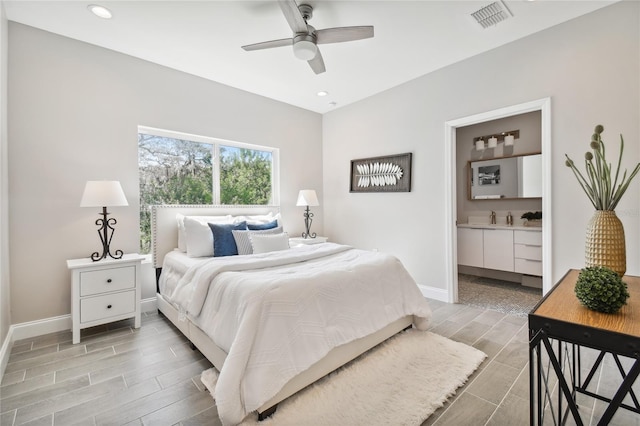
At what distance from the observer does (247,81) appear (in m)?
3.82

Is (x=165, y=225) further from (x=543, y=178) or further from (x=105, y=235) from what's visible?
(x=543, y=178)

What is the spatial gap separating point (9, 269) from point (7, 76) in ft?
5.57

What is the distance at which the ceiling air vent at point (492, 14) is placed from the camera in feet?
8.01

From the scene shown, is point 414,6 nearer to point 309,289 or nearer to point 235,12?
point 235,12

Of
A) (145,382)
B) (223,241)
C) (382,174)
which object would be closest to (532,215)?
(382,174)

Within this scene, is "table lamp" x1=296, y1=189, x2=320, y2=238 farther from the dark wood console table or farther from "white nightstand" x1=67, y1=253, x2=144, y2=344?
the dark wood console table

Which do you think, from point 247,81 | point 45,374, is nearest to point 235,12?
point 247,81

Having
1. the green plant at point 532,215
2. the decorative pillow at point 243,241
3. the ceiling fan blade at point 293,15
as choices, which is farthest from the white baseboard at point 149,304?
the green plant at point 532,215

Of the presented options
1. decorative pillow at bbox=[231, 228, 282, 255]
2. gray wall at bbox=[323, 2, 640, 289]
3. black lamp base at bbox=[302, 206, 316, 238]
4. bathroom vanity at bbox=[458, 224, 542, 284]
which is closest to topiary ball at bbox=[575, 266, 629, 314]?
gray wall at bbox=[323, 2, 640, 289]

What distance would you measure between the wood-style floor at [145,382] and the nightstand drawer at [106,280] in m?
0.43

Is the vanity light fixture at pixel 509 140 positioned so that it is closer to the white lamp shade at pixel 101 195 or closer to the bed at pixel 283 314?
the bed at pixel 283 314

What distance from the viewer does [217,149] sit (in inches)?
157

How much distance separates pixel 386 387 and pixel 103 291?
101 inches

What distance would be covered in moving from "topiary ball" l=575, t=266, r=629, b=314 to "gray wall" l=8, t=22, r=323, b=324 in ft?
12.2
